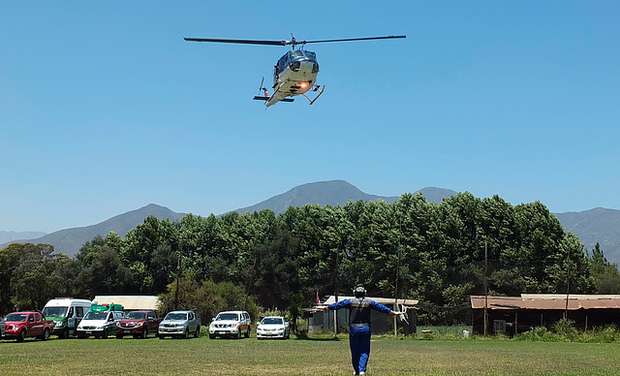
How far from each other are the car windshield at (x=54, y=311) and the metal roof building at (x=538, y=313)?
101ft

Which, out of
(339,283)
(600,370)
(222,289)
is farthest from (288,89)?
(339,283)

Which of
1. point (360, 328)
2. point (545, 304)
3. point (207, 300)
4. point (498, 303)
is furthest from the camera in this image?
point (207, 300)

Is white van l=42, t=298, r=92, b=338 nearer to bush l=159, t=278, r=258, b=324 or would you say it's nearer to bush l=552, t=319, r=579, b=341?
bush l=159, t=278, r=258, b=324

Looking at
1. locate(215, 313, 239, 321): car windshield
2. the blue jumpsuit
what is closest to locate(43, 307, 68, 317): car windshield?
locate(215, 313, 239, 321): car windshield

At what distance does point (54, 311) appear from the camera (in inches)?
1774

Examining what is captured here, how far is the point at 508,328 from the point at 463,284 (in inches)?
640

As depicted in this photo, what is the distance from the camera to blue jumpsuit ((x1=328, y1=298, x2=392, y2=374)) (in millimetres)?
13773

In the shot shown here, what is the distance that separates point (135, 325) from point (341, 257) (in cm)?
4096

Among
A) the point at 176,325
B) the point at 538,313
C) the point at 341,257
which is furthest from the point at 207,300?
the point at 538,313

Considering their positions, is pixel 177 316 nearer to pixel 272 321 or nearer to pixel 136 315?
pixel 136 315

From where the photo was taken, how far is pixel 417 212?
79.4m

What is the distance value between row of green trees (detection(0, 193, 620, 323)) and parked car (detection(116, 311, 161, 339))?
23330 mm

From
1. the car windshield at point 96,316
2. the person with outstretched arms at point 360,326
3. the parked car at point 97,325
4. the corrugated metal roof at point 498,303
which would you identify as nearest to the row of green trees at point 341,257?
the corrugated metal roof at point 498,303

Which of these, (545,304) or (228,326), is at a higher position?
(545,304)
